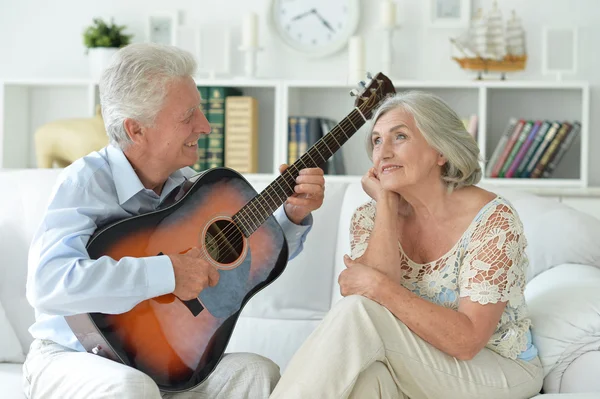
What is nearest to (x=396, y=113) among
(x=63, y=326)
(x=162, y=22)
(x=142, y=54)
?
(x=142, y=54)

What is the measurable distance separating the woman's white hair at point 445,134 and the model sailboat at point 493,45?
5.21 ft

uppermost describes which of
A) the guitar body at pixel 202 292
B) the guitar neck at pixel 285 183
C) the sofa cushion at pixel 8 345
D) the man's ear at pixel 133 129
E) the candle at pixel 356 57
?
the candle at pixel 356 57

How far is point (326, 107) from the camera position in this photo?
3.77 meters

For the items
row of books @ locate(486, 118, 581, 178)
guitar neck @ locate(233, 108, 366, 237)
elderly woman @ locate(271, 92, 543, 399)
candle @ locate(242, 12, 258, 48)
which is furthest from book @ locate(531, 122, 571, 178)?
guitar neck @ locate(233, 108, 366, 237)

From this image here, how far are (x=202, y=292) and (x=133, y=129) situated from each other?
0.40m

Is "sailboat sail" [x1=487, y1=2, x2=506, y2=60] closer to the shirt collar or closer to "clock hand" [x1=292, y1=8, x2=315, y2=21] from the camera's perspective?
"clock hand" [x1=292, y1=8, x2=315, y2=21]

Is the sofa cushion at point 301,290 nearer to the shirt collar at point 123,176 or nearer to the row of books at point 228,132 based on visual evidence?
the shirt collar at point 123,176

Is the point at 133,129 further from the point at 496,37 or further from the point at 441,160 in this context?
the point at 496,37

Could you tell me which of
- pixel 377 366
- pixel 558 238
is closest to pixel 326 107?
pixel 558 238

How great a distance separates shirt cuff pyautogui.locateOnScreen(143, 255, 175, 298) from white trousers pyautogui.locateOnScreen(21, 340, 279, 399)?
6.6 inches

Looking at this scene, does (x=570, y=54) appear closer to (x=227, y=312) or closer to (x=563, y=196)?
(x=563, y=196)

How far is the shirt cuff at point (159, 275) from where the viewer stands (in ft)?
5.56

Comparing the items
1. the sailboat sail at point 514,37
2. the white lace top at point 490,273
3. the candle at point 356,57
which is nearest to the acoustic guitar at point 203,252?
the white lace top at point 490,273

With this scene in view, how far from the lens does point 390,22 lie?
3486 mm
